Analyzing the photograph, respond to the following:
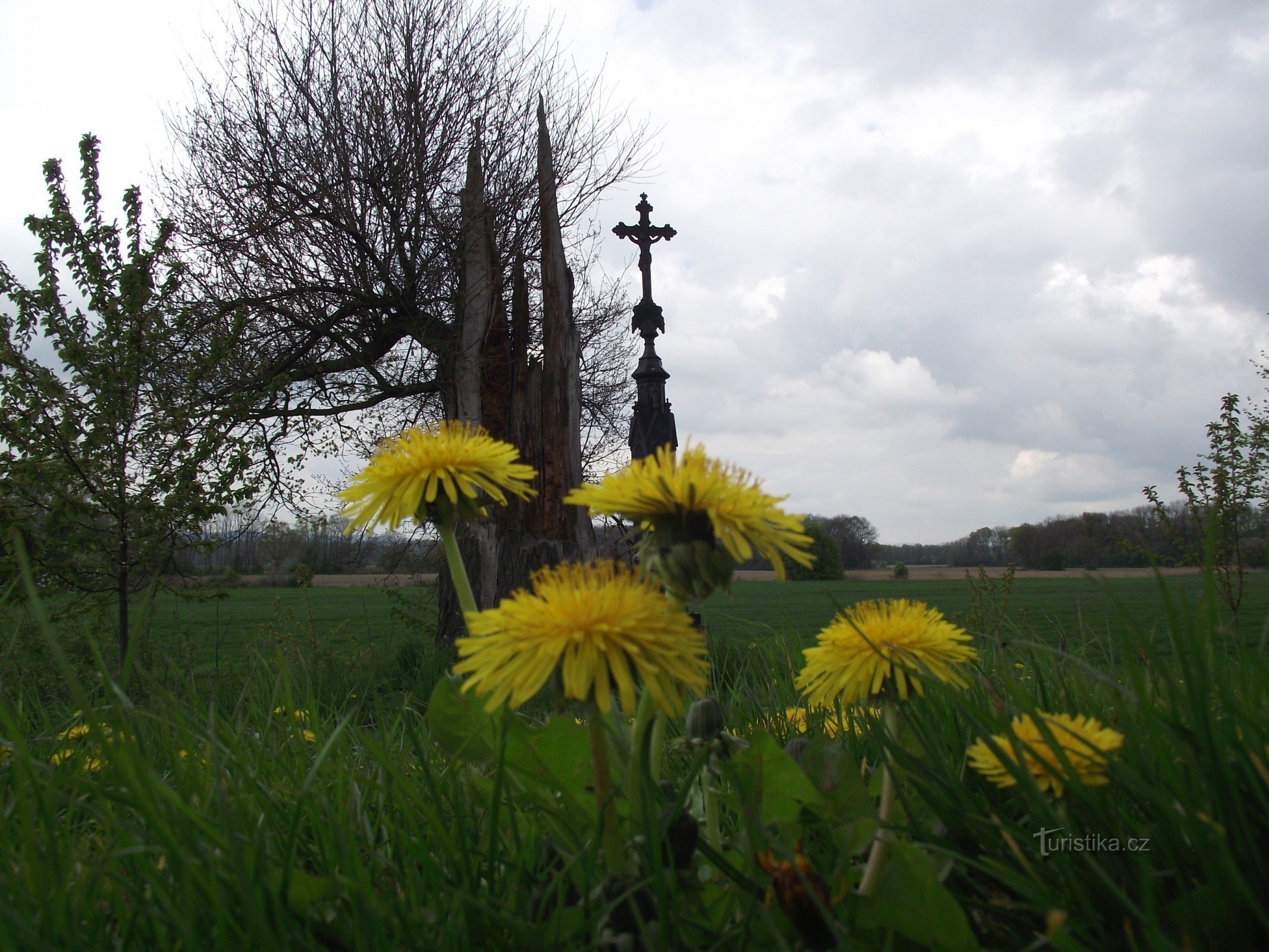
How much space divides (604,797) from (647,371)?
6.69 metres

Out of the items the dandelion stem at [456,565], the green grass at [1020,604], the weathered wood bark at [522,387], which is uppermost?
the weathered wood bark at [522,387]

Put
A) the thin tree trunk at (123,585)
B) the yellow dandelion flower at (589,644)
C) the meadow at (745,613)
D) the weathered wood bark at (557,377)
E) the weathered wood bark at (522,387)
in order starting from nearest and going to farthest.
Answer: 1. the yellow dandelion flower at (589,644)
2. the meadow at (745,613)
3. the thin tree trunk at (123,585)
4. the weathered wood bark at (522,387)
5. the weathered wood bark at (557,377)

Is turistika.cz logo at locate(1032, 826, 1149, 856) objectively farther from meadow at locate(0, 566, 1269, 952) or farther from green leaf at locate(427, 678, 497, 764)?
green leaf at locate(427, 678, 497, 764)

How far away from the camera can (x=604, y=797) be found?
78 centimetres

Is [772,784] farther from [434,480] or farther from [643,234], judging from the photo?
[643,234]

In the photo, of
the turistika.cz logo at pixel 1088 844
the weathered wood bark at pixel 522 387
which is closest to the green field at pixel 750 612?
the turistika.cz logo at pixel 1088 844

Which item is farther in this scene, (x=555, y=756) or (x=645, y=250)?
(x=645, y=250)

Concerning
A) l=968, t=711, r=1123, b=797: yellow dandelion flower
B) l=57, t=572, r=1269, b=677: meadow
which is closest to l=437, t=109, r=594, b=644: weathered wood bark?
l=57, t=572, r=1269, b=677: meadow

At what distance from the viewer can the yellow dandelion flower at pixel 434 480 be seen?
976 mm

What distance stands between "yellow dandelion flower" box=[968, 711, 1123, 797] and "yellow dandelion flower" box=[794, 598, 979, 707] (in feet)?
0.31

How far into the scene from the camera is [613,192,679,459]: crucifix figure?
24.0ft

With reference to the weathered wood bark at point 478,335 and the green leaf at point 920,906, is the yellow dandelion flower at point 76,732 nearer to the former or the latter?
the green leaf at point 920,906

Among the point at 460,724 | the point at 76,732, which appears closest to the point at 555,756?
the point at 460,724

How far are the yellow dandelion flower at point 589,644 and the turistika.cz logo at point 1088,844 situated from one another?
0.47 m
